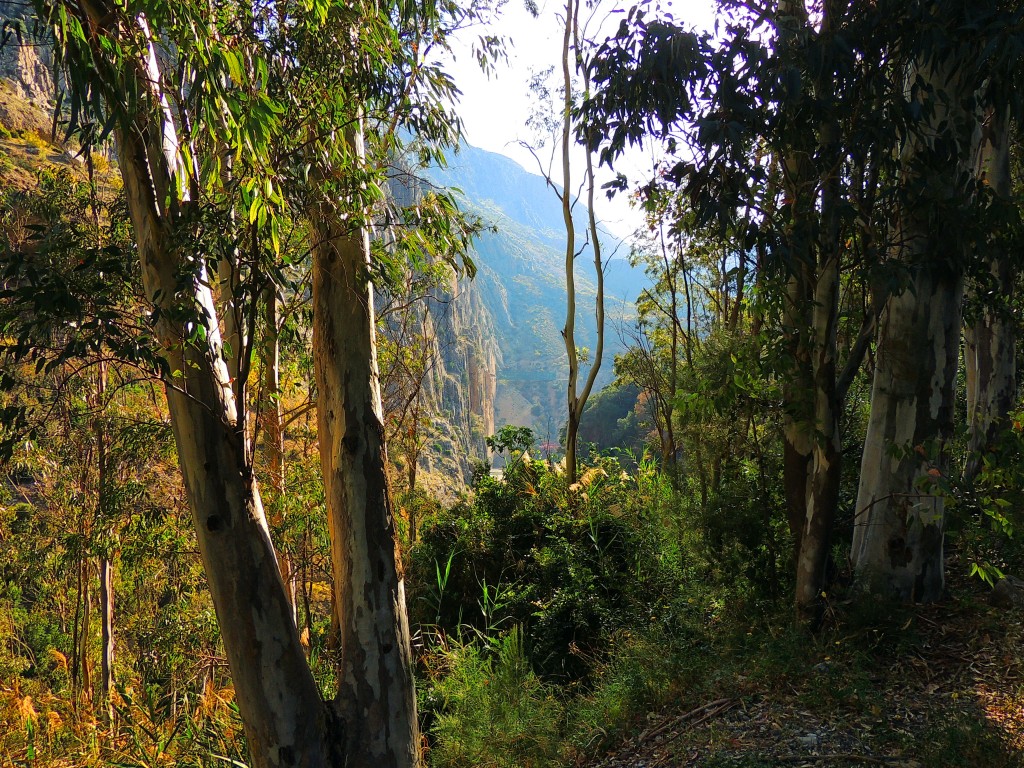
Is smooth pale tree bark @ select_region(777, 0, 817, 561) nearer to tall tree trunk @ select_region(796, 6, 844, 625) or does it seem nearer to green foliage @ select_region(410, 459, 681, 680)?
tall tree trunk @ select_region(796, 6, 844, 625)

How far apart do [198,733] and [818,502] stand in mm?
3850

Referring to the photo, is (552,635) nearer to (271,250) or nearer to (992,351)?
(271,250)

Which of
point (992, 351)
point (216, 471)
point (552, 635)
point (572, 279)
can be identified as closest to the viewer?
point (216, 471)

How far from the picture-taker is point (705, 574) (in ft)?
16.9

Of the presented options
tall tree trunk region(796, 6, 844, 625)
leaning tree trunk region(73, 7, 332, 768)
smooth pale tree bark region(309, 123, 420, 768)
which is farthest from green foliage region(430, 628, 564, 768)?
tall tree trunk region(796, 6, 844, 625)

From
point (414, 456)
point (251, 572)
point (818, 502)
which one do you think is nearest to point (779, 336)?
point (818, 502)

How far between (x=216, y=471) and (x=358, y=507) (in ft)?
3.29

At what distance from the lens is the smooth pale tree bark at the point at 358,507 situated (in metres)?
3.63

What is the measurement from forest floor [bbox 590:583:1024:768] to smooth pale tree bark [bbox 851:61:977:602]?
29 centimetres

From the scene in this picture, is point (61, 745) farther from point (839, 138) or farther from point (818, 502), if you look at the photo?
point (839, 138)

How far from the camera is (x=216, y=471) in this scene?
9.84 feet

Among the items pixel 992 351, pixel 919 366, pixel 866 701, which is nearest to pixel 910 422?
pixel 919 366

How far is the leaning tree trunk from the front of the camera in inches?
115

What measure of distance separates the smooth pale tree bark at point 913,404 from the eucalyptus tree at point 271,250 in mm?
2722
